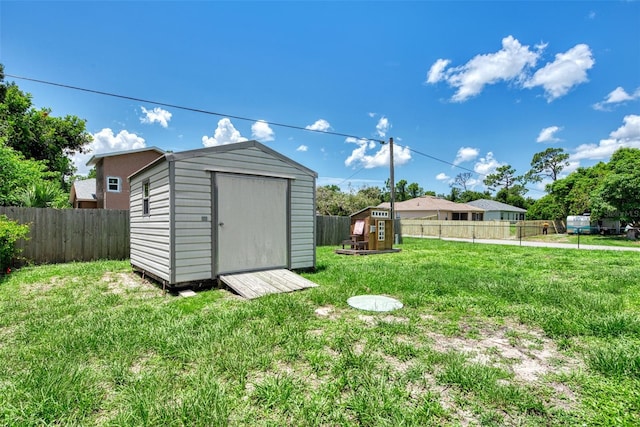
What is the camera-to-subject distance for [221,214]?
5367mm

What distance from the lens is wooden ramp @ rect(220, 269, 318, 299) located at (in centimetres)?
468

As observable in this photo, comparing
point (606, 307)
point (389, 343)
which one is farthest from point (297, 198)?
point (606, 307)

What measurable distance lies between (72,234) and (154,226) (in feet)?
15.1

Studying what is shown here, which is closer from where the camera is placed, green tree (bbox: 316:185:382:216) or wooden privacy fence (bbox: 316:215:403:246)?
wooden privacy fence (bbox: 316:215:403:246)

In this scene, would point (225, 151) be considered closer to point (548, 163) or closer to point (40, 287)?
point (40, 287)

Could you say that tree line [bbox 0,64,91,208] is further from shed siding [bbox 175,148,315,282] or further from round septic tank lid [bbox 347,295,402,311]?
round septic tank lid [bbox 347,295,402,311]

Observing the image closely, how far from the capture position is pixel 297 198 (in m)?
6.45

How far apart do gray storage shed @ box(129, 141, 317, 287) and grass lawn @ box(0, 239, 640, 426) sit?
2.64 feet

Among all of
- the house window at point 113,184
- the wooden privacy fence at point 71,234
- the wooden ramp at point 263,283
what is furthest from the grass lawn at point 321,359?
the house window at point 113,184

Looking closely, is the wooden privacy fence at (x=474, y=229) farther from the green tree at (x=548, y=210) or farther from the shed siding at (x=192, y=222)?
the shed siding at (x=192, y=222)

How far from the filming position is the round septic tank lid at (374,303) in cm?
397

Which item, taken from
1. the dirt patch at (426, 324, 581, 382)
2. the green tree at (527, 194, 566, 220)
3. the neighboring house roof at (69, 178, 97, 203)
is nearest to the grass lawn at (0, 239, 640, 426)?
the dirt patch at (426, 324, 581, 382)

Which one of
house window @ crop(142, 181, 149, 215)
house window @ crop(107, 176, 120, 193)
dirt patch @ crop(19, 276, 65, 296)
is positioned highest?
house window @ crop(107, 176, 120, 193)

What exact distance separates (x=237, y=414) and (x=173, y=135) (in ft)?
48.5
